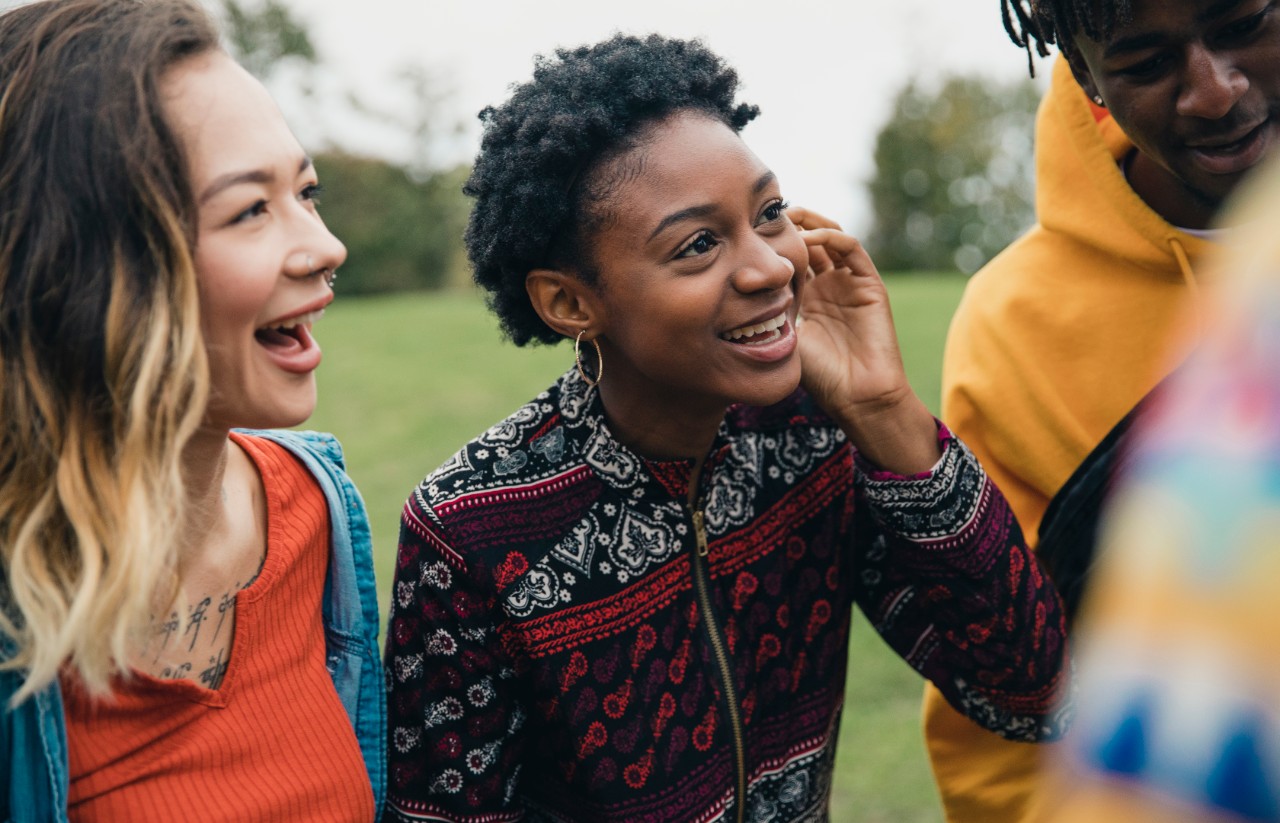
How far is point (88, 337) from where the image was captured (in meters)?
1.85

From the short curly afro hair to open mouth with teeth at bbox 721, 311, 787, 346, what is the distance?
0.30m

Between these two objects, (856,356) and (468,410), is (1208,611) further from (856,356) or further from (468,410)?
(468,410)

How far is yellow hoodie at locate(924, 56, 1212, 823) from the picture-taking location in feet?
8.85

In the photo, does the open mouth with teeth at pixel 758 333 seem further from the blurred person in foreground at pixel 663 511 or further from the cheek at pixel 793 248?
the cheek at pixel 793 248

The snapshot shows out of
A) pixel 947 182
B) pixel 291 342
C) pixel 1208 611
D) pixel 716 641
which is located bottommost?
pixel 947 182

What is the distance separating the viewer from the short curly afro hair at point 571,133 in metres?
2.33

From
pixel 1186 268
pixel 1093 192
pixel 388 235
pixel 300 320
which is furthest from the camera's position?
pixel 388 235

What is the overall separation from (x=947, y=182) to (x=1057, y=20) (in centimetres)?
2732

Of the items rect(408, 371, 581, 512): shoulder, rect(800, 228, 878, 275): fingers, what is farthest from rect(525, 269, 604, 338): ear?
rect(800, 228, 878, 275): fingers

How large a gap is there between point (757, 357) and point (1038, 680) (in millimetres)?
878

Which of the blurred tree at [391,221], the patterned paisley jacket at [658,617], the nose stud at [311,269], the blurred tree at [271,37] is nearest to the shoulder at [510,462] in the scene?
the patterned paisley jacket at [658,617]

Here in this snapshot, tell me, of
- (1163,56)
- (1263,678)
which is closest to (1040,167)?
(1163,56)

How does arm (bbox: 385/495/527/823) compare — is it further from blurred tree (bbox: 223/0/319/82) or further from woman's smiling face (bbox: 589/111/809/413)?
blurred tree (bbox: 223/0/319/82)

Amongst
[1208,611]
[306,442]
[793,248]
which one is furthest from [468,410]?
[1208,611]
